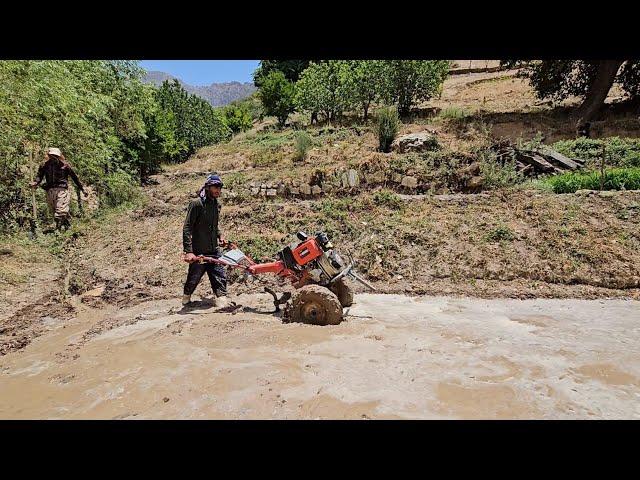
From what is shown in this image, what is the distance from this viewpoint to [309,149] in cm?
1673

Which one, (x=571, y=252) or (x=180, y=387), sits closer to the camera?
(x=180, y=387)

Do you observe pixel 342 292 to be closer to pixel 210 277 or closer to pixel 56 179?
pixel 210 277

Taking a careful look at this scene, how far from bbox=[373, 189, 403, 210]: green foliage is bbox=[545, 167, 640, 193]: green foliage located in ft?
11.9

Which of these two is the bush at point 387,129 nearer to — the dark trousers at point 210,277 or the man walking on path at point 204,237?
the man walking on path at point 204,237

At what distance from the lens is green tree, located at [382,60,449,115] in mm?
24141

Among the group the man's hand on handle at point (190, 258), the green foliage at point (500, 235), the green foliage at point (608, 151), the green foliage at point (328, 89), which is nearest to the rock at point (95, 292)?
the man's hand on handle at point (190, 258)

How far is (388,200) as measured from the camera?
9.30 metres

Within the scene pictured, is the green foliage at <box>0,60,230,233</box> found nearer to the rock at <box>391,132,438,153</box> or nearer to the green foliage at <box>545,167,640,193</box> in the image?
the rock at <box>391,132,438,153</box>

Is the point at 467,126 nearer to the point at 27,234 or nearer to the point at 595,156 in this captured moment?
the point at 595,156

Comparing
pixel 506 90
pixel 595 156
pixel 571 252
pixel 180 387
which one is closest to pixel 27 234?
pixel 180 387

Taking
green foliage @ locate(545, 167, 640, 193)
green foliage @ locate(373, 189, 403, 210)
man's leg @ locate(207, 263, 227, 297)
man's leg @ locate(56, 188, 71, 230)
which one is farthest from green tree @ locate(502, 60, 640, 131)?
man's leg @ locate(56, 188, 71, 230)

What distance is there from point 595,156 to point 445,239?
7.14 m

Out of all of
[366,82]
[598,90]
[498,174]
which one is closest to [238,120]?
[366,82]

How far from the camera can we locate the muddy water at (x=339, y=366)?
9.20 feet
